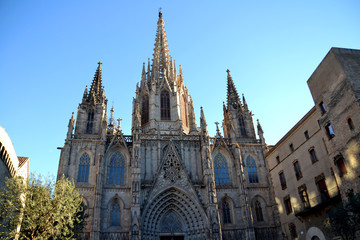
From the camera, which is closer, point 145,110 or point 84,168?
point 84,168

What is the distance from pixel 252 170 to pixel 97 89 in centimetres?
2307

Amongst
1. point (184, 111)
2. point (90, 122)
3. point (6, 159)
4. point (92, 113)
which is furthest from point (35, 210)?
point (184, 111)

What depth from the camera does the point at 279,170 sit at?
97.5 feet

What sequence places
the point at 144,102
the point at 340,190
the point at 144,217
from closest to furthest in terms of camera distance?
the point at 340,190 < the point at 144,217 < the point at 144,102

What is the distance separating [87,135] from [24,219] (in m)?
16.0

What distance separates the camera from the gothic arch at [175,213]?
28.7 metres

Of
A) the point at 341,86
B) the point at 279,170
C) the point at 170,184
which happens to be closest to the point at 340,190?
the point at 341,86

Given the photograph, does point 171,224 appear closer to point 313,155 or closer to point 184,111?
point 313,155

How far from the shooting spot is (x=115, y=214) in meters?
29.3

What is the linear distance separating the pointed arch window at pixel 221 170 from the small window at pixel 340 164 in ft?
46.6

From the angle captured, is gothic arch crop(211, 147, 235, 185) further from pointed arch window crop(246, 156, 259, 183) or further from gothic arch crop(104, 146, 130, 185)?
gothic arch crop(104, 146, 130, 185)

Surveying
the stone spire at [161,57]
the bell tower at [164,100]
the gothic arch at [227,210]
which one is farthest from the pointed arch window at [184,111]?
the gothic arch at [227,210]

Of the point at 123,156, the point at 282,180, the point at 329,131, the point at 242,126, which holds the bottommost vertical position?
the point at 282,180

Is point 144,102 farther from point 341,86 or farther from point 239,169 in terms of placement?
point 341,86
